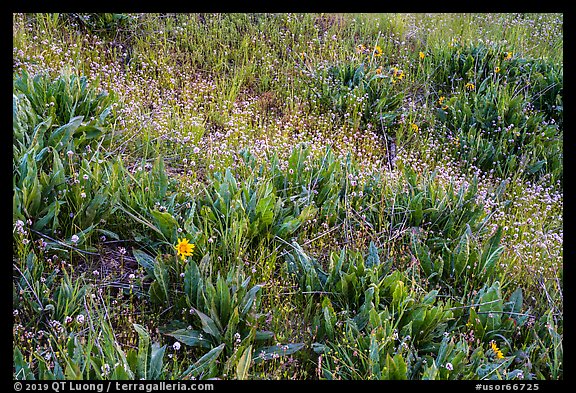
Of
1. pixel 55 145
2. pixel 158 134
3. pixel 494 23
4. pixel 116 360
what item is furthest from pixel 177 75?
pixel 494 23

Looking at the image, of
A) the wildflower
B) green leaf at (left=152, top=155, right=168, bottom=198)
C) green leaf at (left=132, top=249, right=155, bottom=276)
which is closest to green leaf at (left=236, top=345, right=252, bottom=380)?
green leaf at (left=132, top=249, right=155, bottom=276)

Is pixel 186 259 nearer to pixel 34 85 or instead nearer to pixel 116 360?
pixel 116 360

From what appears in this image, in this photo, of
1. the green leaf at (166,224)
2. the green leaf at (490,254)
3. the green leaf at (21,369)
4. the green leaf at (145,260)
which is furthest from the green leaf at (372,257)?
the green leaf at (21,369)

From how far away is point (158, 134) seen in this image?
4.91 m

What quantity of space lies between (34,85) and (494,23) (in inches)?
272

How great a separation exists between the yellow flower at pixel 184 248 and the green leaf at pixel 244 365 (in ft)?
2.66

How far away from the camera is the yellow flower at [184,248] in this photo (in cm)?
325

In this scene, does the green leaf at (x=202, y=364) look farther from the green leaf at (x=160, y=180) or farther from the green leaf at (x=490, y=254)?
the green leaf at (x=490, y=254)

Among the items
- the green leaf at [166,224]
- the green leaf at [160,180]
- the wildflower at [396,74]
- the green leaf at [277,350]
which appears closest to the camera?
the green leaf at [277,350]

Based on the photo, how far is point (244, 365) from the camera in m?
2.67

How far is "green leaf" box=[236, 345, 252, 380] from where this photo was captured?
264 centimetres

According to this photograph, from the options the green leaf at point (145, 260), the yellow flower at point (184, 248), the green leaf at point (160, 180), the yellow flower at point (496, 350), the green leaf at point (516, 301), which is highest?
the green leaf at point (160, 180)

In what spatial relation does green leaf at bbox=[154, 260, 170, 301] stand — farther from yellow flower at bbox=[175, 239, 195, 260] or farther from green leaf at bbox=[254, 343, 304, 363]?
green leaf at bbox=[254, 343, 304, 363]

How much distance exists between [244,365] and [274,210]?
134 centimetres
